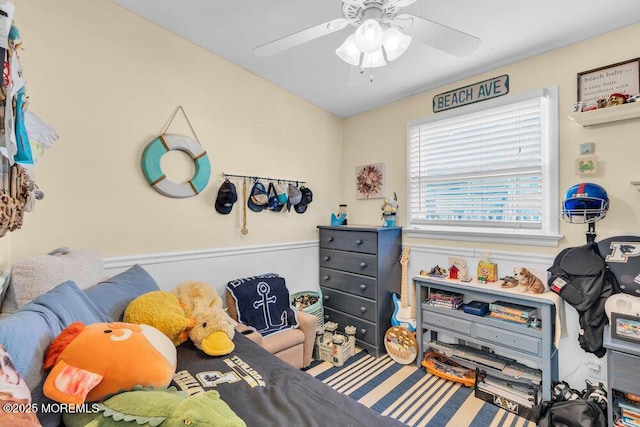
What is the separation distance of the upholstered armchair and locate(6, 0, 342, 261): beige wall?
43 cm

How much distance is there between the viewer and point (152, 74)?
2010 millimetres

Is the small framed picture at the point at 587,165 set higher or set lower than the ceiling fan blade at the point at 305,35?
lower

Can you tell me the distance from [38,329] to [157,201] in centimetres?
122

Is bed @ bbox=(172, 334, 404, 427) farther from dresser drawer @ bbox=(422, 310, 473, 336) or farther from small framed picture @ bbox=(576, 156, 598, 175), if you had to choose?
small framed picture @ bbox=(576, 156, 598, 175)

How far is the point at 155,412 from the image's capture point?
0.78m

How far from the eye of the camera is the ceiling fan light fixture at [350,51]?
4.57 feet

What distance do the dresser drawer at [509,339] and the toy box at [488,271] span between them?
357 millimetres

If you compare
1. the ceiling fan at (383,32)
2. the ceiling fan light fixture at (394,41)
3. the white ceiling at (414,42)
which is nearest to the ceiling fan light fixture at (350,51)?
the ceiling fan at (383,32)

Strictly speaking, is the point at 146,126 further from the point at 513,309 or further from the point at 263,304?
the point at 513,309

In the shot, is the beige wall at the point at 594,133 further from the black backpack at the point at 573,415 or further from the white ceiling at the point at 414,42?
the black backpack at the point at 573,415

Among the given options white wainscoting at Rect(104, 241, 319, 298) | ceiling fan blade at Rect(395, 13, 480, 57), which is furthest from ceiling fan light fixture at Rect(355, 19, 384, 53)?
white wainscoting at Rect(104, 241, 319, 298)

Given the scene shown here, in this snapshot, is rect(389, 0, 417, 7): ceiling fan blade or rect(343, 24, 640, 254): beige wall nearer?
rect(389, 0, 417, 7): ceiling fan blade

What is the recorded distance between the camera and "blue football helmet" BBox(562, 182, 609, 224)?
1720mm

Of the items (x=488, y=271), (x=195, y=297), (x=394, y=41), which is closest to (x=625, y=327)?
(x=488, y=271)
